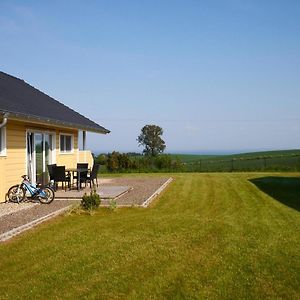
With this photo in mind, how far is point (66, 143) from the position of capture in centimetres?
1830

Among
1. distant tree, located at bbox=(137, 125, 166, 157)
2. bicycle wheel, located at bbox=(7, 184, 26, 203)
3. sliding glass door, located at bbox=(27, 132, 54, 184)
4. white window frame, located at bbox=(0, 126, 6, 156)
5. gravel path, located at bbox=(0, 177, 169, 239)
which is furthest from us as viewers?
distant tree, located at bbox=(137, 125, 166, 157)

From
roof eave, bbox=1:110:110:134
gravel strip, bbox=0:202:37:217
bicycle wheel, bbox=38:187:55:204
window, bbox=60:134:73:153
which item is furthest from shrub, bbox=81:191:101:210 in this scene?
window, bbox=60:134:73:153

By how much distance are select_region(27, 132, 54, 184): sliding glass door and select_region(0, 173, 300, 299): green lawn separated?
469 centimetres

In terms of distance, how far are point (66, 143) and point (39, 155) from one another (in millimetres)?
3308

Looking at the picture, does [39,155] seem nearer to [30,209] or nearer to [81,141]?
[30,209]

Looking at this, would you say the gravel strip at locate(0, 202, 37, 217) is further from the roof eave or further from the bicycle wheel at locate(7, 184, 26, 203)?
the roof eave

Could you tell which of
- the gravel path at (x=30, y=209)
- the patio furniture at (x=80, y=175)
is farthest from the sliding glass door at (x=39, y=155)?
the gravel path at (x=30, y=209)

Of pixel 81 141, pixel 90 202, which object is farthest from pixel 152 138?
pixel 90 202

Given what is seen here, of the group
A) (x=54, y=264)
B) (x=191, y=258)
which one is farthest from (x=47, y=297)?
(x=191, y=258)

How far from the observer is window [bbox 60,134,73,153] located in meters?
17.7

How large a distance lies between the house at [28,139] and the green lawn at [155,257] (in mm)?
3598

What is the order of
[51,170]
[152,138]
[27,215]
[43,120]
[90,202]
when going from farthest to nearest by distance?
[152,138], [51,170], [43,120], [90,202], [27,215]

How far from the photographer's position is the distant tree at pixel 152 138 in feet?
187

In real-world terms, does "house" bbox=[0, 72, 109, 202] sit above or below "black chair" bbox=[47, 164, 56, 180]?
above
